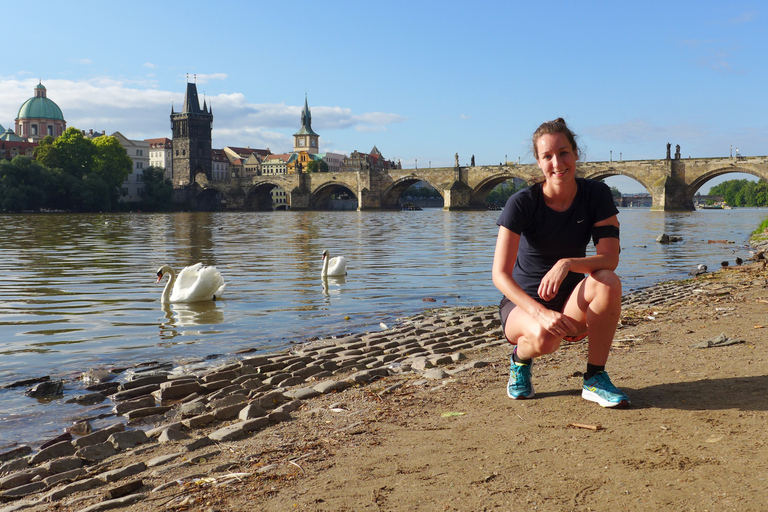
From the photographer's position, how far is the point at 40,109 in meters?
101

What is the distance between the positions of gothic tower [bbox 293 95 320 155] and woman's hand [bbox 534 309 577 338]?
469ft

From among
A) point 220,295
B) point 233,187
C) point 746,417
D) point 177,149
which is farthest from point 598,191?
point 177,149

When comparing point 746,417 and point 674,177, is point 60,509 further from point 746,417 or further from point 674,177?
point 674,177

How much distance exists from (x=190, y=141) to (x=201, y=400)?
10395 centimetres

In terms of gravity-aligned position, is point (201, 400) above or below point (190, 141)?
below

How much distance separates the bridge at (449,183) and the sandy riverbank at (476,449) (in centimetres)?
4768

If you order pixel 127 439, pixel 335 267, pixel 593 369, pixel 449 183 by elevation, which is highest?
pixel 449 183

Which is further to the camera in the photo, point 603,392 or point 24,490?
point 603,392

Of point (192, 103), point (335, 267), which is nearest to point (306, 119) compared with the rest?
point (192, 103)

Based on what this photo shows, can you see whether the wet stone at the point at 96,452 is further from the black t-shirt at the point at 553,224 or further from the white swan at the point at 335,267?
the white swan at the point at 335,267

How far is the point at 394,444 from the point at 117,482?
41.3 inches

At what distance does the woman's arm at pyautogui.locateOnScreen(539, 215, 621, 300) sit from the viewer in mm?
2893

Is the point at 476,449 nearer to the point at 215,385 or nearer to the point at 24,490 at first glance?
the point at 24,490

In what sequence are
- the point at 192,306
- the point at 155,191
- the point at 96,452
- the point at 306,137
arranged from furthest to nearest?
the point at 306,137 → the point at 155,191 → the point at 192,306 → the point at 96,452
